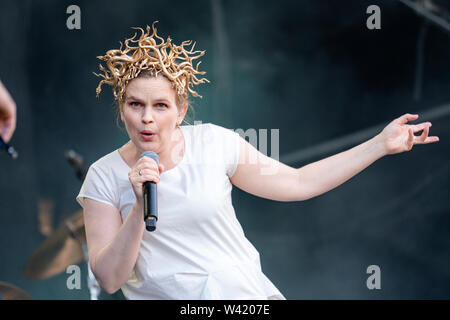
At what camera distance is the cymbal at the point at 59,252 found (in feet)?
9.84

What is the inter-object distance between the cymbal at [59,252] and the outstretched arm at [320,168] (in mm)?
1594

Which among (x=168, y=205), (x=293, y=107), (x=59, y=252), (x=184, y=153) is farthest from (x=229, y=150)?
(x=293, y=107)

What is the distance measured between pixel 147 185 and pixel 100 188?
0.27m

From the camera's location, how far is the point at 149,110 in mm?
1479

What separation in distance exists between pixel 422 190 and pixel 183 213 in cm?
247

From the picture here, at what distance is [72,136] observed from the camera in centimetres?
370

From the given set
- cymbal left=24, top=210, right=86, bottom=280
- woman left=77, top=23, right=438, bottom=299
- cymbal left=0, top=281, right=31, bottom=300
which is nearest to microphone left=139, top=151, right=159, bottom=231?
woman left=77, top=23, right=438, bottom=299

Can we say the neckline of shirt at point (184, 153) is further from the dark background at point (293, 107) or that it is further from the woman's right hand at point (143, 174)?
the dark background at point (293, 107)

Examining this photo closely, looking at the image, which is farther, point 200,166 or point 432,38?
point 432,38

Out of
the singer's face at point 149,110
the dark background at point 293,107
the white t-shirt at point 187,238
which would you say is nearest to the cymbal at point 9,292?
the dark background at point 293,107

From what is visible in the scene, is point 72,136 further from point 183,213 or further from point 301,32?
point 183,213

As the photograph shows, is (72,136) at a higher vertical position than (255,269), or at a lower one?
higher

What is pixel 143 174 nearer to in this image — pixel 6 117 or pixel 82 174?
pixel 6 117
